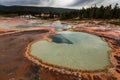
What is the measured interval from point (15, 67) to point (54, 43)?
1037 centimetres

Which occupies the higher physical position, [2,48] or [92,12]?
[92,12]

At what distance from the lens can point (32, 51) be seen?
805 inches

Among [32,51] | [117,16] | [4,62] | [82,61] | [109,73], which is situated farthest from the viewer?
[117,16]

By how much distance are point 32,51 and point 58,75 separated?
7448mm

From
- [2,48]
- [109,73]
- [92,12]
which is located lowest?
[109,73]

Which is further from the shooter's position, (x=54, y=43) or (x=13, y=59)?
(x=54, y=43)

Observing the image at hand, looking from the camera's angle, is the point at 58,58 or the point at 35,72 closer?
the point at 35,72

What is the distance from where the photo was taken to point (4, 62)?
1627 centimetres

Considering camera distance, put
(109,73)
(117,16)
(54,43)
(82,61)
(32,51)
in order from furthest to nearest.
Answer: (117,16) < (54,43) < (32,51) < (82,61) < (109,73)

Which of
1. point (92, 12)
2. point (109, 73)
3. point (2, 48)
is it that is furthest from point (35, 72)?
point (92, 12)

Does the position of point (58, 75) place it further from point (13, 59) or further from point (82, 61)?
point (13, 59)

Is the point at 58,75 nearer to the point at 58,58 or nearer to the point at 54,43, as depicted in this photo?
the point at 58,58

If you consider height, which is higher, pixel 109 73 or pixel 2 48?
pixel 2 48

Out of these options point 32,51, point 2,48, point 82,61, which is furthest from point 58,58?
point 2,48
